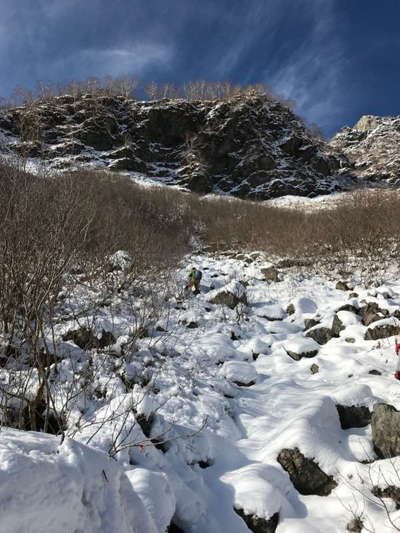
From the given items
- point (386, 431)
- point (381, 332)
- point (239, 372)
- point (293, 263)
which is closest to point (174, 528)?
point (386, 431)

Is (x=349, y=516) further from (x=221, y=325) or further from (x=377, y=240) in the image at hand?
(x=377, y=240)

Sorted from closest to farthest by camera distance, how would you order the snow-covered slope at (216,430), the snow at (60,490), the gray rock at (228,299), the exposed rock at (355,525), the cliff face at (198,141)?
1. the snow at (60,490)
2. the snow-covered slope at (216,430)
3. the exposed rock at (355,525)
4. the gray rock at (228,299)
5. the cliff face at (198,141)

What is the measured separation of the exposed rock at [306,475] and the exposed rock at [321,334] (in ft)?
9.94

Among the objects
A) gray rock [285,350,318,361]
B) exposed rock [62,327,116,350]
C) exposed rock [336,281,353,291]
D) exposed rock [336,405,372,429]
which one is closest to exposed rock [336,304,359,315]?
A: gray rock [285,350,318,361]

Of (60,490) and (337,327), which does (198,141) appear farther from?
(60,490)


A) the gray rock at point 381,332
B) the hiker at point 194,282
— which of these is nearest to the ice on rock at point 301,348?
the gray rock at point 381,332

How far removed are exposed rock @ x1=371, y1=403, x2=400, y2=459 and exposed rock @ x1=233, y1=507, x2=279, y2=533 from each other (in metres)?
1.18

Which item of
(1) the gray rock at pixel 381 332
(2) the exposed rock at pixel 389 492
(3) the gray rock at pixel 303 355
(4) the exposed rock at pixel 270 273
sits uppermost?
(4) the exposed rock at pixel 270 273

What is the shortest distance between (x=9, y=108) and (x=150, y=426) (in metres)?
37.1

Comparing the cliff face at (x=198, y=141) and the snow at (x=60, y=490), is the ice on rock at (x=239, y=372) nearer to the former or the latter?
the snow at (x=60, y=490)

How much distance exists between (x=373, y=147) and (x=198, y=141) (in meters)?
33.2

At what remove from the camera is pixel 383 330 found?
5.03m

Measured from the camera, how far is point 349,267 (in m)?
9.23

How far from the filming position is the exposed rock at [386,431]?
2.76 meters
